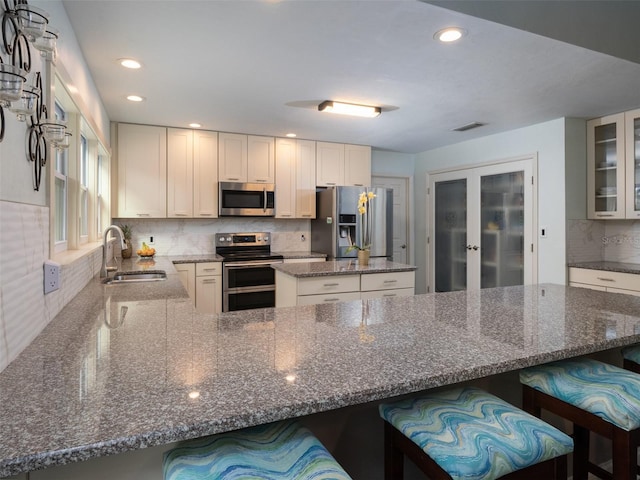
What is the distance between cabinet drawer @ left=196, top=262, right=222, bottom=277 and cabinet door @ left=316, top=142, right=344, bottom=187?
5.46 ft

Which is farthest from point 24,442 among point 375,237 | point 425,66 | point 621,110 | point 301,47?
point 621,110

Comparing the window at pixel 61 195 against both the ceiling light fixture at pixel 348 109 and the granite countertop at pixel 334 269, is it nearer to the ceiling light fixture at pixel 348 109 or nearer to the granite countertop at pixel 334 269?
the granite countertop at pixel 334 269

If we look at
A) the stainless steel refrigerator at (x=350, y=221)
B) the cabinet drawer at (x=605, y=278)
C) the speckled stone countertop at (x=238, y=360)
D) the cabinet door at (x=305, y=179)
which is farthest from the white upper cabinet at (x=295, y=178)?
the speckled stone countertop at (x=238, y=360)

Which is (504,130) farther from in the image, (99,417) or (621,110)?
(99,417)

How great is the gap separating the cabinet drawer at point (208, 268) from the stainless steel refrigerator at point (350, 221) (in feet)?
4.33

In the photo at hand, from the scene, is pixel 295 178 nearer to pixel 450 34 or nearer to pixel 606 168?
pixel 450 34

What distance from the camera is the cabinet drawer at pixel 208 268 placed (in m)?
4.06

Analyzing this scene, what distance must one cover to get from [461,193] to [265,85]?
3034 mm

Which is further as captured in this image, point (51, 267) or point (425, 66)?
point (425, 66)

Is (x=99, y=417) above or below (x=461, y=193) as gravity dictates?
below

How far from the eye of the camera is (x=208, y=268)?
13.4 ft

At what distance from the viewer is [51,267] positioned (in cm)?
145

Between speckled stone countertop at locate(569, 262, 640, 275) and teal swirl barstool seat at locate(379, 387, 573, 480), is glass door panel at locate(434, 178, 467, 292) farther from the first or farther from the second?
teal swirl barstool seat at locate(379, 387, 573, 480)

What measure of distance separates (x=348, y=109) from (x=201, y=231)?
7.73 ft
